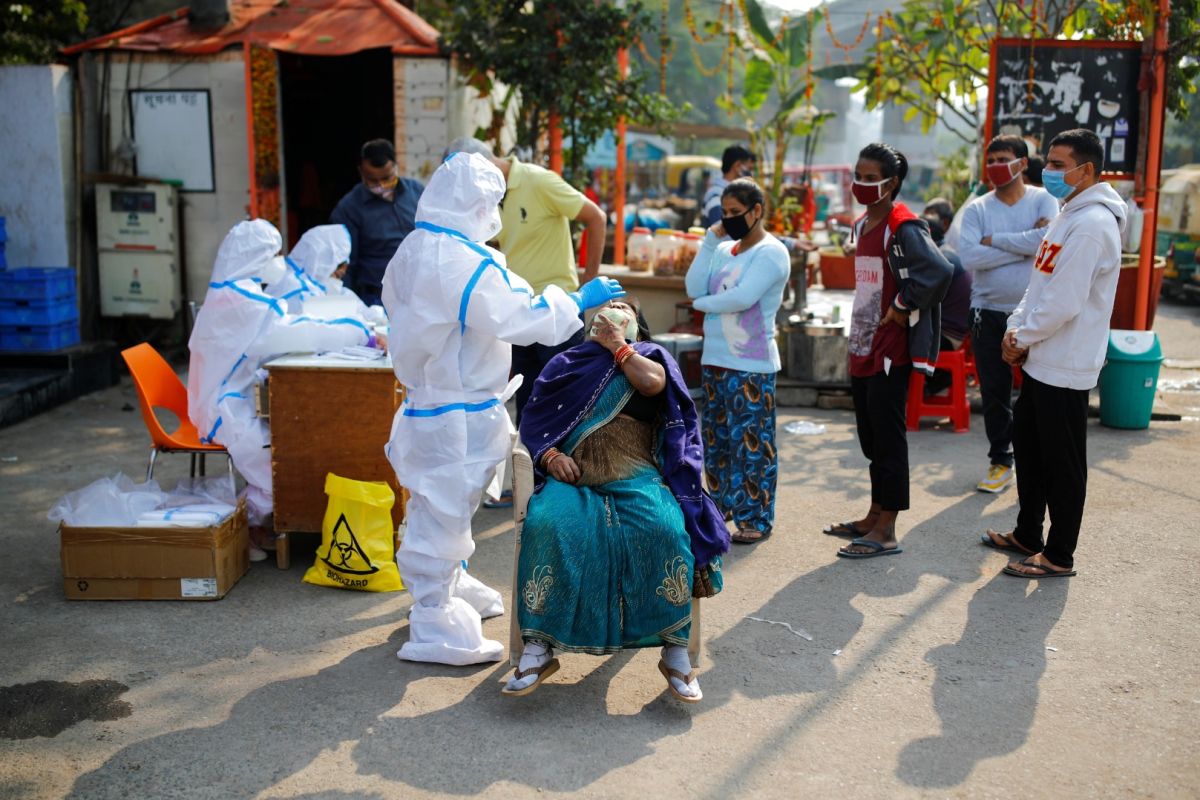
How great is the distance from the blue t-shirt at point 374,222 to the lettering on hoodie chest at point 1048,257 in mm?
3767

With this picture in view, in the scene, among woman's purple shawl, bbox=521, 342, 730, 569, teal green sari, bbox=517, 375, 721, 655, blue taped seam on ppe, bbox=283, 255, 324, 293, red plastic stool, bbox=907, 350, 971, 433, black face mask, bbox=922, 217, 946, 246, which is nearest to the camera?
teal green sari, bbox=517, 375, 721, 655

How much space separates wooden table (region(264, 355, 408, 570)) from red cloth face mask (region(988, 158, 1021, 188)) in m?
3.70

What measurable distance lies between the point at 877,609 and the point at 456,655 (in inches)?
72.4

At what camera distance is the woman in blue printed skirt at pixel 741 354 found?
5.56 m

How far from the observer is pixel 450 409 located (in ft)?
14.4

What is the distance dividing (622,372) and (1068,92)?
21.0 ft

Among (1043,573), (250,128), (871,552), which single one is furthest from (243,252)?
(250,128)

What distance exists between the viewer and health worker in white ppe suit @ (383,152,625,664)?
14.1 ft

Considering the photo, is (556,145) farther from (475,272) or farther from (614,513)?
(614,513)

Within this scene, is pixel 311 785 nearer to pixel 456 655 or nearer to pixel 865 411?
pixel 456 655

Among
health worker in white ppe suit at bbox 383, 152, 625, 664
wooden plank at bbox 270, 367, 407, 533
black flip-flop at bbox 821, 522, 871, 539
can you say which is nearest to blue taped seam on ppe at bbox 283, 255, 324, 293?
wooden plank at bbox 270, 367, 407, 533

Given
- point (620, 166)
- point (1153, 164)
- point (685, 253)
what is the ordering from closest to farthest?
point (1153, 164)
point (685, 253)
point (620, 166)

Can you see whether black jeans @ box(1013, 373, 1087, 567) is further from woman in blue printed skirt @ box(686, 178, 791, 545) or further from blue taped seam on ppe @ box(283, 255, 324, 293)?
blue taped seam on ppe @ box(283, 255, 324, 293)

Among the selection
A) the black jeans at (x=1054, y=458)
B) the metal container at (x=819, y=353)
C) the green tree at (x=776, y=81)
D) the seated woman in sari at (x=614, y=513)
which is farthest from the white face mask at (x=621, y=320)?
the green tree at (x=776, y=81)
